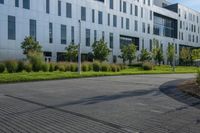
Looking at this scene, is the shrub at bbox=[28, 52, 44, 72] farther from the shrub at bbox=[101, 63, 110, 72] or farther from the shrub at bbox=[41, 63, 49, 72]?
the shrub at bbox=[101, 63, 110, 72]

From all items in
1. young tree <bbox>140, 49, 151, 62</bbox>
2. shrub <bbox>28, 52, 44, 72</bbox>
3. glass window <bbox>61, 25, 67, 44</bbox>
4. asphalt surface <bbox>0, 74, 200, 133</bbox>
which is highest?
glass window <bbox>61, 25, 67, 44</bbox>

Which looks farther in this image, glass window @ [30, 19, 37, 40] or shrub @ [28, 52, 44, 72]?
glass window @ [30, 19, 37, 40]

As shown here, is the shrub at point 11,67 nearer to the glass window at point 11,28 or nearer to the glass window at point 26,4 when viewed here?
the glass window at point 11,28

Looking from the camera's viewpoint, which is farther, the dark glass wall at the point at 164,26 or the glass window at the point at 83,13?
the dark glass wall at the point at 164,26

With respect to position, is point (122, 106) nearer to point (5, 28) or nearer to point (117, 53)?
point (5, 28)

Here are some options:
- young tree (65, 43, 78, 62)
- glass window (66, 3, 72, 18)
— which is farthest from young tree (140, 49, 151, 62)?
young tree (65, 43, 78, 62)

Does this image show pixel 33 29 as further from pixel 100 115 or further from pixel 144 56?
pixel 100 115

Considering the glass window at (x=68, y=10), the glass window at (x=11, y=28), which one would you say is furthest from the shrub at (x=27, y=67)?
the glass window at (x=68, y=10)

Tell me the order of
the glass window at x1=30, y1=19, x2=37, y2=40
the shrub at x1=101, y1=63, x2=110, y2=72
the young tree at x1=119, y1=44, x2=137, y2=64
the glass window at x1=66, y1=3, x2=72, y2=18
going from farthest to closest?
the young tree at x1=119, y1=44, x2=137, y2=64 → the glass window at x1=66, y1=3, x2=72, y2=18 → the glass window at x1=30, y1=19, x2=37, y2=40 → the shrub at x1=101, y1=63, x2=110, y2=72

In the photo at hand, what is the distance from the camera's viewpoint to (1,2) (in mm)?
42906

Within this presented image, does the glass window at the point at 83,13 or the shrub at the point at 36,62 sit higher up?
the glass window at the point at 83,13

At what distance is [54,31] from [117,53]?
17.7m

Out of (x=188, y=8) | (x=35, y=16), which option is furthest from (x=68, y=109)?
(x=188, y=8)

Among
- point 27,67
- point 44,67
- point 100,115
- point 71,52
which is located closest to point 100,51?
point 71,52
